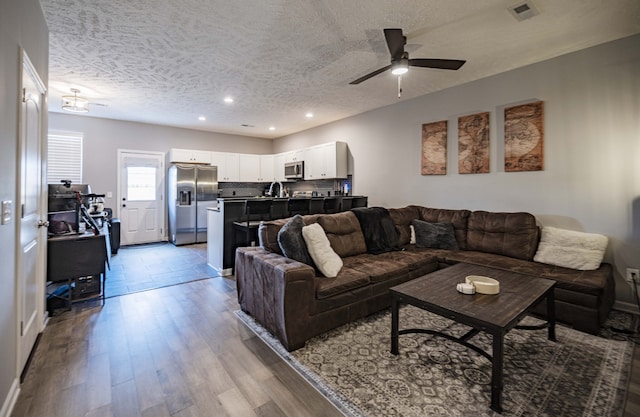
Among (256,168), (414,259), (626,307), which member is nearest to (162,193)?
(256,168)

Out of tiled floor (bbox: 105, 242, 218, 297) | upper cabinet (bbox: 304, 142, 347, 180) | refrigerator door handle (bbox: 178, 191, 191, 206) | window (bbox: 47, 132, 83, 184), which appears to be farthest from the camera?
refrigerator door handle (bbox: 178, 191, 191, 206)

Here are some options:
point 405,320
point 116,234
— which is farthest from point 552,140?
point 116,234

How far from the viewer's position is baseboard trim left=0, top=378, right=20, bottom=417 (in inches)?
60.2

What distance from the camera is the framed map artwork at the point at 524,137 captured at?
3.45 meters

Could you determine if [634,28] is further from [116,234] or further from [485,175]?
[116,234]

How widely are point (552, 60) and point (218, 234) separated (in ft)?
16.4

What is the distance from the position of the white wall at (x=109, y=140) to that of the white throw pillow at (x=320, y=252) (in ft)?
18.2

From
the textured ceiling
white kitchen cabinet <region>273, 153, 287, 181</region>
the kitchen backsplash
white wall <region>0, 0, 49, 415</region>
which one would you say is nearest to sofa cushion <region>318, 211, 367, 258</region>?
the textured ceiling

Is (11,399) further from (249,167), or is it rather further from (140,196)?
(249,167)

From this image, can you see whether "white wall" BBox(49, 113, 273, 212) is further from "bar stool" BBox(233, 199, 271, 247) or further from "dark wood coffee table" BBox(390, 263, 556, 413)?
"dark wood coffee table" BBox(390, 263, 556, 413)

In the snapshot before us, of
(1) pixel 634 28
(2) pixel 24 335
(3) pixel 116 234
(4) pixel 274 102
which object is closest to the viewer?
(2) pixel 24 335

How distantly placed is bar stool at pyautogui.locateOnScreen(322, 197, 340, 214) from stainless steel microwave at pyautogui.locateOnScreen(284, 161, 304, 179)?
5.45ft

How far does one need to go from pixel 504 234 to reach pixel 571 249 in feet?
2.12

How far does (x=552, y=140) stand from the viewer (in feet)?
11.1
